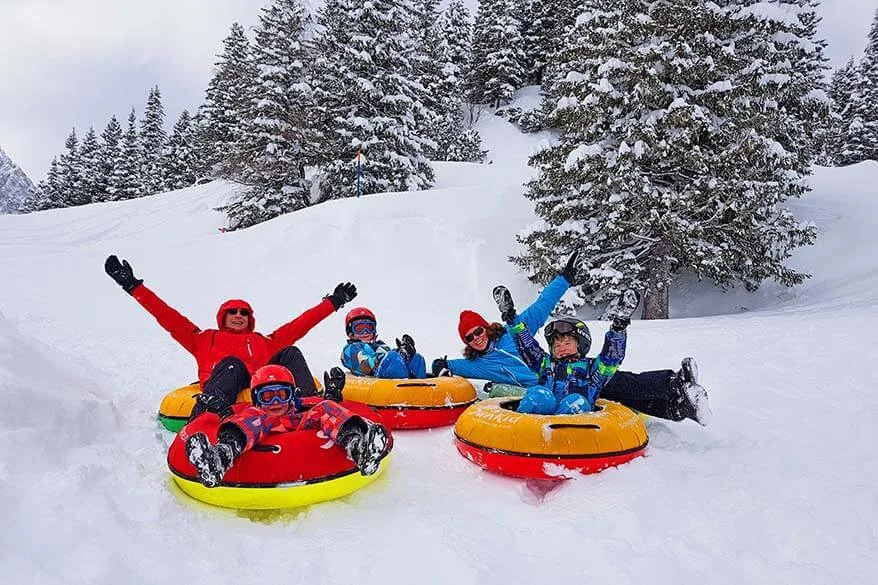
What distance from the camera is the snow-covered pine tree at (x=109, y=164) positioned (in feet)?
137

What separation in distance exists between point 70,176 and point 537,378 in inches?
1874

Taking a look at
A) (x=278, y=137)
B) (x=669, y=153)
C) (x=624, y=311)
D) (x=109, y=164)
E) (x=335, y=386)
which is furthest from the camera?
(x=109, y=164)

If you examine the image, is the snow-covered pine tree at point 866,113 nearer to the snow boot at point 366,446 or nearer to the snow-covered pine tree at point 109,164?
the snow boot at point 366,446

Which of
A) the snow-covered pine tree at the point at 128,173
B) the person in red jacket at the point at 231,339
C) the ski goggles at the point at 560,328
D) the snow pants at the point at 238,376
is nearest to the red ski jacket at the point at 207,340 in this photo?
the person in red jacket at the point at 231,339

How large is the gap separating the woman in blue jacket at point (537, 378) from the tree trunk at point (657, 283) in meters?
5.91

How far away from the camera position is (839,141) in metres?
30.9

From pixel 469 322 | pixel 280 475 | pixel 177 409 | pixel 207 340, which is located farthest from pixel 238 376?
pixel 469 322

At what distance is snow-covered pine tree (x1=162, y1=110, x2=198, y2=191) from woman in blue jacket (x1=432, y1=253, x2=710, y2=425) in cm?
3635

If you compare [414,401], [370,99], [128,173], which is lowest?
[414,401]

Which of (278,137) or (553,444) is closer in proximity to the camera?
(553,444)

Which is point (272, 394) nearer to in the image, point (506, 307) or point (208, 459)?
point (208, 459)

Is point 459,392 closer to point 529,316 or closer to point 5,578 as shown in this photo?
point 529,316

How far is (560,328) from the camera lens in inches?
203

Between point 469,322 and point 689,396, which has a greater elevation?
point 469,322
